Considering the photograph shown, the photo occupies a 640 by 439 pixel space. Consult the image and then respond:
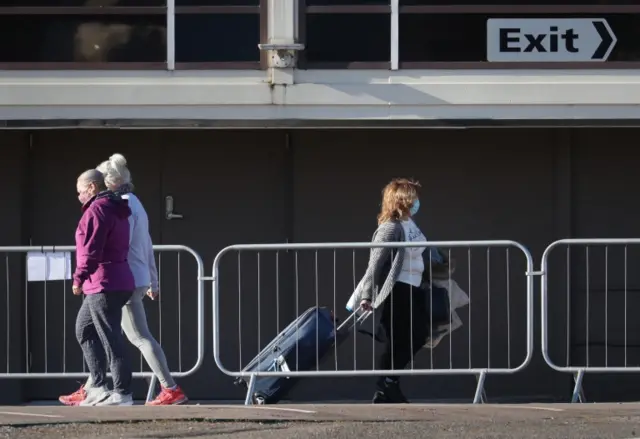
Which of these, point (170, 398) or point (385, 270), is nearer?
point (170, 398)

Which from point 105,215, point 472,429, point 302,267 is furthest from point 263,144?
point 472,429

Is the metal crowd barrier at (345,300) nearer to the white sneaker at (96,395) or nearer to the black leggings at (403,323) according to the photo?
the black leggings at (403,323)

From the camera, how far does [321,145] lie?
37.0ft

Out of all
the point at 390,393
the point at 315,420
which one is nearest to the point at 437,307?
the point at 390,393

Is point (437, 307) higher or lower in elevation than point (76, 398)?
higher

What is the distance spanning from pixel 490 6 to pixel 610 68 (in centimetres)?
111

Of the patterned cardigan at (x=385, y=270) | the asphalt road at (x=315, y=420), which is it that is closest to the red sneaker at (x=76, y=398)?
the asphalt road at (x=315, y=420)

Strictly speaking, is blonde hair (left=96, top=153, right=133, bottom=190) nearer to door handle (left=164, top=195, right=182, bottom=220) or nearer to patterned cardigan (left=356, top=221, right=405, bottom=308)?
patterned cardigan (left=356, top=221, right=405, bottom=308)

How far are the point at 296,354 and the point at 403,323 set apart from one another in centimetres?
81

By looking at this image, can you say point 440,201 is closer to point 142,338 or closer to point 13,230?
point 142,338


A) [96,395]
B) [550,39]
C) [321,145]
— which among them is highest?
[550,39]

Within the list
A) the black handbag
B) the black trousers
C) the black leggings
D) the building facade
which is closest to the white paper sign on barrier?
the black trousers

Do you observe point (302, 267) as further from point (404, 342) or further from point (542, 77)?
point (542, 77)

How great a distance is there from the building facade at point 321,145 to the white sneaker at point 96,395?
1.76 m
